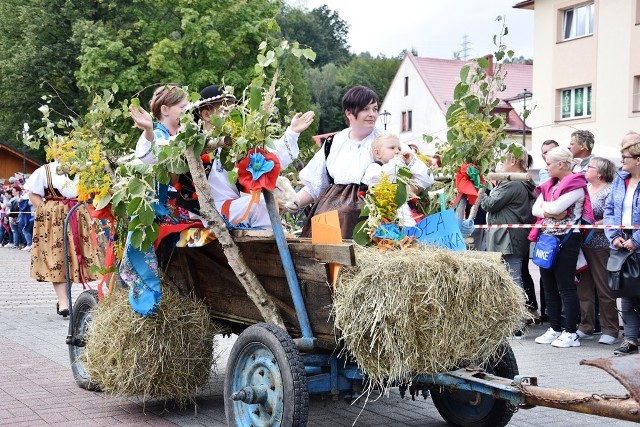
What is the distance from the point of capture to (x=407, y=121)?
5128cm

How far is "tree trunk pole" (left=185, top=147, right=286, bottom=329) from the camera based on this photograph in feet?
15.0

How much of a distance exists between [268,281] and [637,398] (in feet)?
7.22

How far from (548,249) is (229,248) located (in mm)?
4259

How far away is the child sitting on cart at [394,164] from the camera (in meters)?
4.60

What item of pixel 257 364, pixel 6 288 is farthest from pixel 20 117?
pixel 257 364

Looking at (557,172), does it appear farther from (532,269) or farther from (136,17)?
(136,17)

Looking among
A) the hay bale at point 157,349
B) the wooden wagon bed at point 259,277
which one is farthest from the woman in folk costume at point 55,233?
the wooden wagon bed at point 259,277

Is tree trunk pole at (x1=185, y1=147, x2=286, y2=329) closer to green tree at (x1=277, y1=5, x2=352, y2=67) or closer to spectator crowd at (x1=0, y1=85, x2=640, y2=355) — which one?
spectator crowd at (x1=0, y1=85, x2=640, y2=355)

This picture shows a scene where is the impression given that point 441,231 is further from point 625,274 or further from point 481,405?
point 625,274

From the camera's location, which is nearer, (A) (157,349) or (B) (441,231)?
(B) (441,231)

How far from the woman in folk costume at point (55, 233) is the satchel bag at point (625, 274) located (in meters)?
5.23

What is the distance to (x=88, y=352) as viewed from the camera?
5.57m

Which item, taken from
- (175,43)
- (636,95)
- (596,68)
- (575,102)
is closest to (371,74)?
(175,43)

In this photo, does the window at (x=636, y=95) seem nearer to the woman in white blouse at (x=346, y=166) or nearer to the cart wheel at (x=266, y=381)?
the woman in white blouse at (x=346, y=166)
